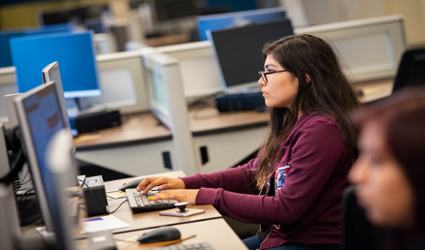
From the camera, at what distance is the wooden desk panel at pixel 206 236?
1283mm

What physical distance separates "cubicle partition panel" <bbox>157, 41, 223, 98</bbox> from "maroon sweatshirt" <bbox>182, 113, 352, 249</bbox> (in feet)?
6.06

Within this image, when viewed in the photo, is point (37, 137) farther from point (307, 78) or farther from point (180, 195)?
point (307, 78)

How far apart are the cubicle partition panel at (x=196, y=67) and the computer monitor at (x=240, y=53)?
318 millimetres

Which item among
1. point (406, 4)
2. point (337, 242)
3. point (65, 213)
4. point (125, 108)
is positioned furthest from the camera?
point (406, 4)

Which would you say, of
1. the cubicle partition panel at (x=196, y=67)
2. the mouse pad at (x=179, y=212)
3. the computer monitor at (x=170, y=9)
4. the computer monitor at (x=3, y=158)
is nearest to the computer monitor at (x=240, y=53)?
the cubicle partition panel at (x=196, y=67)

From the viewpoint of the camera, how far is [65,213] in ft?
2.98

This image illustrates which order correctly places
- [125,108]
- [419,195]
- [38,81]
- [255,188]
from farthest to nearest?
1. [125,108]
2. [38,81]
3. [255,188]
4. [419,195]

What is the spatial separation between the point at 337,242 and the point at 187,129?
1271 mm

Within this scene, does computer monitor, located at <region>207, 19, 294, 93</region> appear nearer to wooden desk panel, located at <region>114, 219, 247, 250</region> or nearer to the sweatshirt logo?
the sweatshirt logo

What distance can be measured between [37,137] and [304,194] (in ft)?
2.51

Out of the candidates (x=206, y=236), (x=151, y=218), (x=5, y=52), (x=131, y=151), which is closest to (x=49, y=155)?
(x=206, y=236)

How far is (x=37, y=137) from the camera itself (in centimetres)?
104

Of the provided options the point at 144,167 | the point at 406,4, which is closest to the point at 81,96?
the point at 144,167

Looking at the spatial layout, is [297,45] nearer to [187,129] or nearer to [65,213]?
[65,213]
